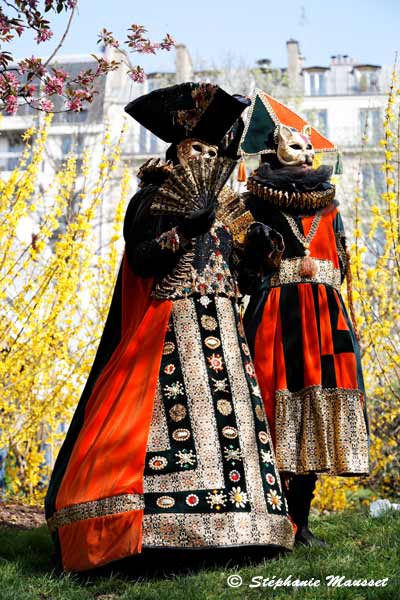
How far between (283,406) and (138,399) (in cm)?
98

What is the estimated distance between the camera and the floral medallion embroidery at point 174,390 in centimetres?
460

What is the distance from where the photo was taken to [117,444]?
447 cm

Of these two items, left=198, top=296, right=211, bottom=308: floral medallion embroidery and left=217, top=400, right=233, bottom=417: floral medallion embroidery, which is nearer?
left=217, top=400, right=233, bottom=417: floral medallion embroidery

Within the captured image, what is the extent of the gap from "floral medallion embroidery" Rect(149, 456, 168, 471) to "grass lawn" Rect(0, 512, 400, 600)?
0.44 meters

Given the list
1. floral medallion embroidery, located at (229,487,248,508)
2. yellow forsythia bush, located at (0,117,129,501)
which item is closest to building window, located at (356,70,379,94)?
yellow forsythia bush, located at (0,117,129,501)

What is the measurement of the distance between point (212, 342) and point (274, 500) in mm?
722

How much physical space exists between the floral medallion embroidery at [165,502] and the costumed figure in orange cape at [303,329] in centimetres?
98

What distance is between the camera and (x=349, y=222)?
2158 centimetres

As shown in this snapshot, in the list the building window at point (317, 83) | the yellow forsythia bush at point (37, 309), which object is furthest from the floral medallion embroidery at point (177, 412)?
the building window at point (317, 83)

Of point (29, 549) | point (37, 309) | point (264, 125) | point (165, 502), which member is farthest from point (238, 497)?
point (37, 309)

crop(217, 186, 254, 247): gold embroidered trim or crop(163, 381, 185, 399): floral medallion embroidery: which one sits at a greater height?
crop(217, 186, 254, 247): gold embroidered trim

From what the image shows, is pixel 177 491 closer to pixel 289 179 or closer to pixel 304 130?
pixel 289 179

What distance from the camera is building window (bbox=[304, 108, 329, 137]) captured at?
24.7m

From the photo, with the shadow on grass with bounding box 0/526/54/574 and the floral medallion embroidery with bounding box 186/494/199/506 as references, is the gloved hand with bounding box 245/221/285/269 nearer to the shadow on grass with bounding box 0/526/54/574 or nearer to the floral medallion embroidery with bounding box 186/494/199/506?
the floral medallion embroidery with bounding box 186/494/199/506
